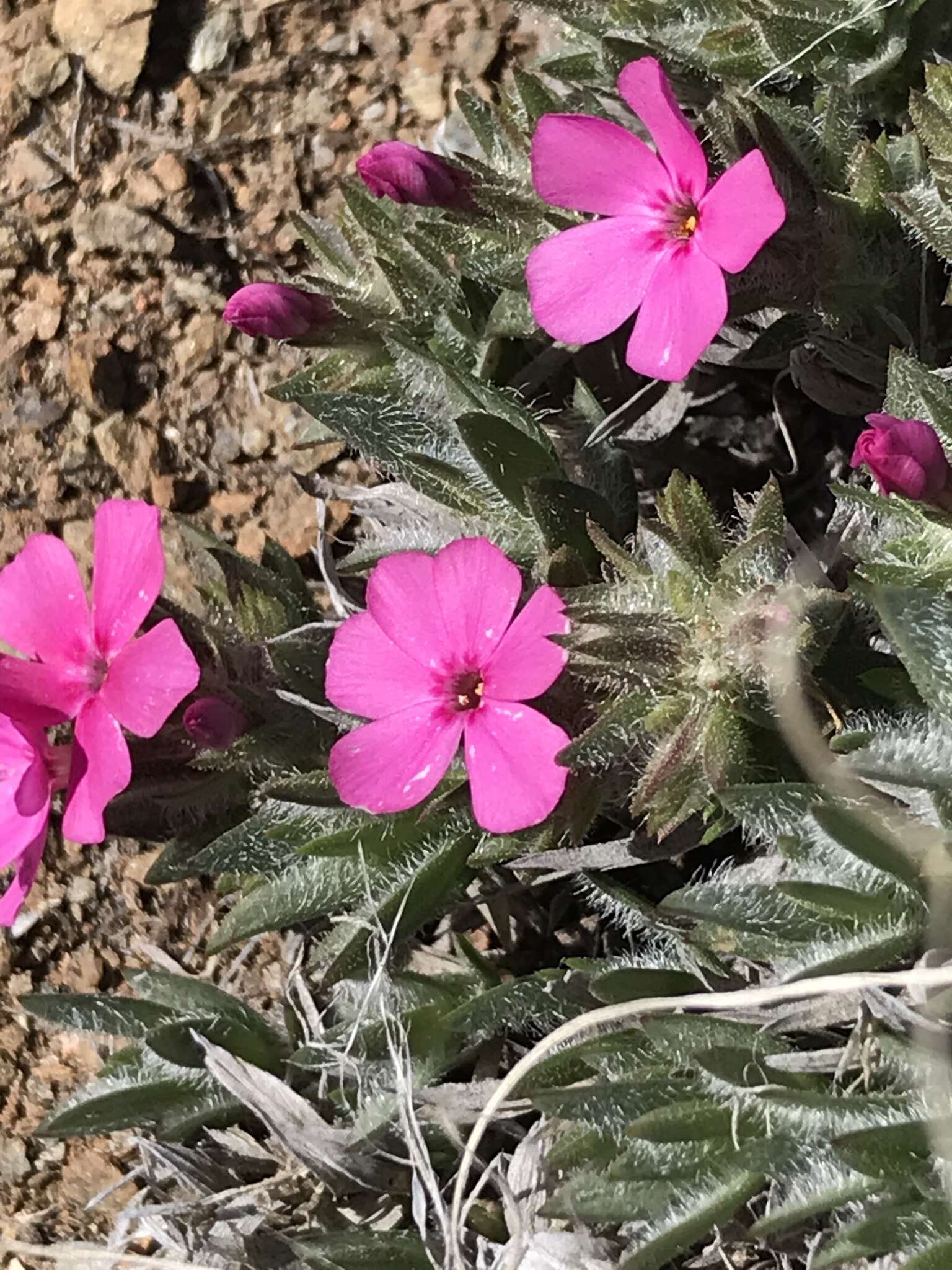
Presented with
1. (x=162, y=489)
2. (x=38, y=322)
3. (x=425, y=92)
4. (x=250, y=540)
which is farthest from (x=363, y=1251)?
(x=425, y=92)

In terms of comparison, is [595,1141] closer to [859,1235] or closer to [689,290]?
[859,1235]

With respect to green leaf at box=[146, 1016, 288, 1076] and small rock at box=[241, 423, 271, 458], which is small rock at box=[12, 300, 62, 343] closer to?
small rock at box=[241, 423, 271, 458]

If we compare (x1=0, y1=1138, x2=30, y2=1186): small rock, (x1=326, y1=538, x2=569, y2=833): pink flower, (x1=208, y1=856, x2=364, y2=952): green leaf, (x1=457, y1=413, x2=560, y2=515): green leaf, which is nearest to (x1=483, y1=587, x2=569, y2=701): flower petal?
(x1=326, y1=538, x2=569, y2=833): pink flower

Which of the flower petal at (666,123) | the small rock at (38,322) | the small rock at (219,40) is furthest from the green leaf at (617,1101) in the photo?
the small rock at (219,40)

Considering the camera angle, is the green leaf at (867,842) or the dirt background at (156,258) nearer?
the green leaf at (867,842)

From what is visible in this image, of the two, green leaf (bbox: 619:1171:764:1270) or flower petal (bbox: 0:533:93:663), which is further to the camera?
flower petal (bbox: 0:533:93:663)

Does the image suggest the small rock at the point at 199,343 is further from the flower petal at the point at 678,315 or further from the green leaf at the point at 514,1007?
the green leaf at the point at 514,1007
